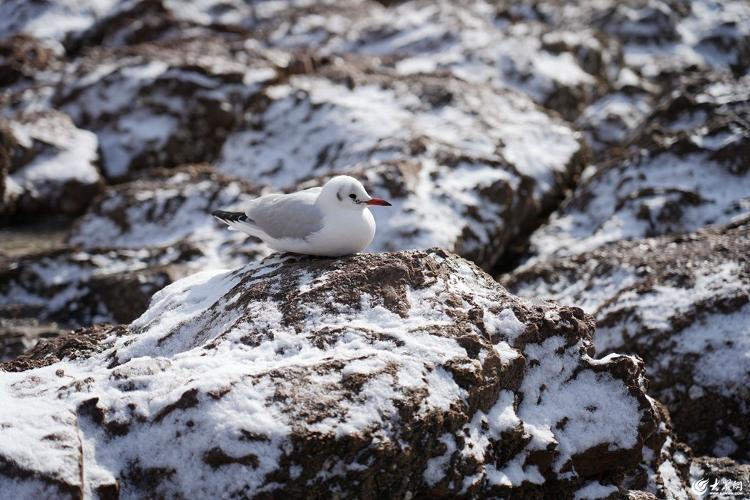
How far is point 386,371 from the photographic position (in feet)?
13.1

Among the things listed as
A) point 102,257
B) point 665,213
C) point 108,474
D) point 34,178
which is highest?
point 108,474

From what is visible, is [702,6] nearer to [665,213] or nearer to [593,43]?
[593,43]

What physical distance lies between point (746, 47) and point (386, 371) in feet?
50.7

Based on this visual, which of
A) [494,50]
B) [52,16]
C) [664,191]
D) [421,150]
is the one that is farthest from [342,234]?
[52,16]

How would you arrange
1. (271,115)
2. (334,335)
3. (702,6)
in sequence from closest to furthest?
(334,335) → (271,115) → (702,6)

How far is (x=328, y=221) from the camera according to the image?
5055 millimetres

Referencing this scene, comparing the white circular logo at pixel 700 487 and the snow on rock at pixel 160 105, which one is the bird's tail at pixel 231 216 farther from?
the snow on rock at pixel 160 105

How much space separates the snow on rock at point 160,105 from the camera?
12578 mm

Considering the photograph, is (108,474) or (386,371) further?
(386,371)

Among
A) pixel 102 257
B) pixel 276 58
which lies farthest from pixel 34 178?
pixel 276 58

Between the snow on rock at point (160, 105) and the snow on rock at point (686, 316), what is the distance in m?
6.98

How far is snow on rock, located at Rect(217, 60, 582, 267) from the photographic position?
856cm

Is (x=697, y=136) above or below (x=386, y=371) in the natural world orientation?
below

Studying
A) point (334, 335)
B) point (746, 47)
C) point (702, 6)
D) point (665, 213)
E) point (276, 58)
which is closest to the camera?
point (334, 335)
